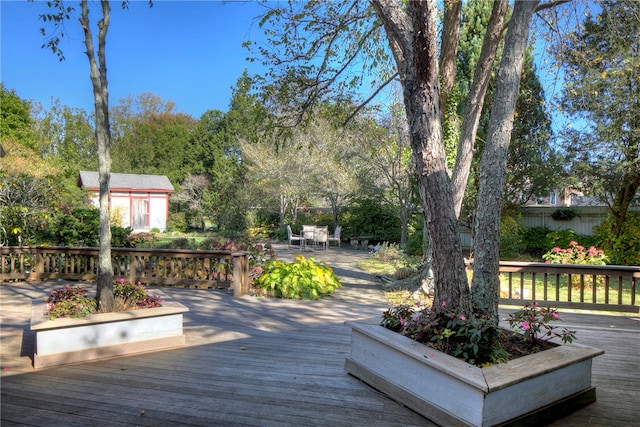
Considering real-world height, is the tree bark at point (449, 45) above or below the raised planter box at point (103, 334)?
above

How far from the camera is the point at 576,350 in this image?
2.60 m

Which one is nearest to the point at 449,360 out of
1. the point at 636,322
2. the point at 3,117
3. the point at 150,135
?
the point at 636,322

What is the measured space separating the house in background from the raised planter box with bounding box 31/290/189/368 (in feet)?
66.7

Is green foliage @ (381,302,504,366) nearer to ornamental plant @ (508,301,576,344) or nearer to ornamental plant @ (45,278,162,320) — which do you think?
ornamental plant @ (508,301,576,344)

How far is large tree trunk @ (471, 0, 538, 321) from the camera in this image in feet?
10.4

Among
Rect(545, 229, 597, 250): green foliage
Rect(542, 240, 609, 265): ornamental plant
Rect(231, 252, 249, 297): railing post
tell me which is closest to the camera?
Rect(231, 252, 249, 297): railing post

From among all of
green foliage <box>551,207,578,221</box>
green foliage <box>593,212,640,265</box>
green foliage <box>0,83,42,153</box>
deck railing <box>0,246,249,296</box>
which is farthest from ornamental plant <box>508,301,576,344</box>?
green foliage <box>0,83,42,153</box>

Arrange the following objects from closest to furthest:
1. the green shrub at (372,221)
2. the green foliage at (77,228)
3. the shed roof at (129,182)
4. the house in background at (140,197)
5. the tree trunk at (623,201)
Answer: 1. the green foliage at (77,228)
2. the tree trunk at (623,201)
3. the green shrub at (372,221)
4. the shed roof at (129,182)
5. the house in background at (140,197)

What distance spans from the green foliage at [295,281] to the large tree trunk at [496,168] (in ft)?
12.4

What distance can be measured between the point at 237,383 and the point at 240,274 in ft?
Answer: 12.4

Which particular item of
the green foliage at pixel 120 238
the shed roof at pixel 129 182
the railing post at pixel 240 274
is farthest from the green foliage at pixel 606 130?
the shed roof at pixel 129 182

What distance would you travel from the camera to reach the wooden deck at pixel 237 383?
236cm

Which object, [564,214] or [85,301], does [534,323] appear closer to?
[85,301]

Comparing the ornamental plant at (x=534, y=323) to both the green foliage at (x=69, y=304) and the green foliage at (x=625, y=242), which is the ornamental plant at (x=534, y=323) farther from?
the green foliage at (x=625, y=242)
